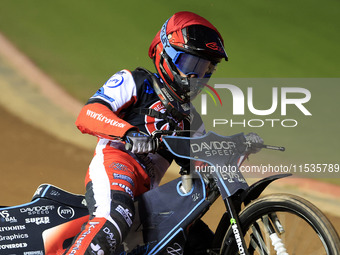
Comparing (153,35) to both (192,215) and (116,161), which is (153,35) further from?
(192,215)


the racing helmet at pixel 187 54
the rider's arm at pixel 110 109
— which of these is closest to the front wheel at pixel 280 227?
the rider's arm at pixel 110 109

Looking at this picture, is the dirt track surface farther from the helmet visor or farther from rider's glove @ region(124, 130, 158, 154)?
rider's glove @ region(124, 130, 158, 154)

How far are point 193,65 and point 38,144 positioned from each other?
3956 mm

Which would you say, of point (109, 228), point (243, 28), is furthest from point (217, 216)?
point (243, 28)

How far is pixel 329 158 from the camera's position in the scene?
640 cm

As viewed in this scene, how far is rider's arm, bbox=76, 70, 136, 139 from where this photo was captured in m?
2.82

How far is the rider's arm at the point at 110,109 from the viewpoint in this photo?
9.26 ft

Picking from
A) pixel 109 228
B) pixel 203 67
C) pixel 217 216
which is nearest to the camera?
pixel 109 228

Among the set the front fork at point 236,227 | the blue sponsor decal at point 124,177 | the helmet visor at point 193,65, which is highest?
the helmet visor at point 193,65

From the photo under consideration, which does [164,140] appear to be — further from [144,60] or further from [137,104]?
[144,60]

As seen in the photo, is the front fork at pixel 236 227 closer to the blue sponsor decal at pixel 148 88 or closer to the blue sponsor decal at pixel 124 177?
the blue sponsor decal at pixel 124 177

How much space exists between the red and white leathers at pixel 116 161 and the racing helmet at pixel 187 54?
0.47ft

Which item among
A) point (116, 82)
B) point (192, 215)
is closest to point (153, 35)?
point (116, 82)

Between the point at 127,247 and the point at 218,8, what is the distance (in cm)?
545
